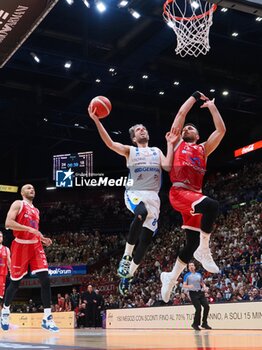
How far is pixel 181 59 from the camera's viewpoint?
19734 mm

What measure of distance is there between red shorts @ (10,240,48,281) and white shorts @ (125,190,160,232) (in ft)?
9.44

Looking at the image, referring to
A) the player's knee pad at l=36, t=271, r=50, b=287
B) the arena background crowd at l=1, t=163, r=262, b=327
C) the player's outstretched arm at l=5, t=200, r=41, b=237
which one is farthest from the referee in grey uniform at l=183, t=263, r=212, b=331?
the player's outstretched arm at l=5, t=200, r=41, b=237

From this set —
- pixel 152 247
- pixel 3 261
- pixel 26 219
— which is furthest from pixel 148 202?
pixel 152 247

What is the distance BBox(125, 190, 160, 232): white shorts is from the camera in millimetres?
5820

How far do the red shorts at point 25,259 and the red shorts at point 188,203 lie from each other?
3161 mm

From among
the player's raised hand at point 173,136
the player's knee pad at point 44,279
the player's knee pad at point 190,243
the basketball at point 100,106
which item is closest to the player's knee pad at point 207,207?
the player's knee pad at point 190,243

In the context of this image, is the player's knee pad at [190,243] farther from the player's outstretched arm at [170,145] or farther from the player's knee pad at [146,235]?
the player's outstretched arm at [170,145]

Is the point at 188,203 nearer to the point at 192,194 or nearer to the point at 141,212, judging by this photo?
the point at 192,194

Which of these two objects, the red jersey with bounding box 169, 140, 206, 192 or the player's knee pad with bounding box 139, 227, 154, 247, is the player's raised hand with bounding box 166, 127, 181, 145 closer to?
the red jersey with bounding box 169, 140, 206, 192

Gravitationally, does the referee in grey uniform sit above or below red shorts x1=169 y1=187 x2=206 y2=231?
below

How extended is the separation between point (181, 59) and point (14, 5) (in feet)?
43.4

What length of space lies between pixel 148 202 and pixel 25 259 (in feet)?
10.4

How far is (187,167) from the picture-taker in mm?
5781

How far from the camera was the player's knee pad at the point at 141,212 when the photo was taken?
5676 mm
